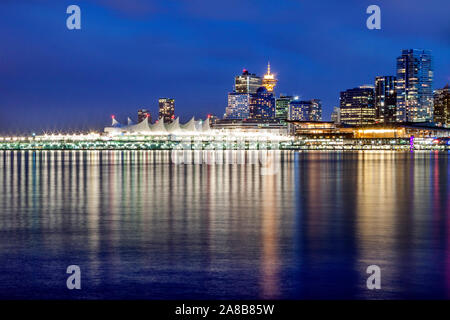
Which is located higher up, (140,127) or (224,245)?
(140,127)

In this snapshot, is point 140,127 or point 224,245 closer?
point 224,245

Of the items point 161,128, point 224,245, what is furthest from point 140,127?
point 224,245

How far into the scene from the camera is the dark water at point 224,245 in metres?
9.01

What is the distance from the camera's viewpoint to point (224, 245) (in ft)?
41.0

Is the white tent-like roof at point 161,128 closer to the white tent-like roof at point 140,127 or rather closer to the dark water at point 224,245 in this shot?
the white tent-like roof at point 140,127

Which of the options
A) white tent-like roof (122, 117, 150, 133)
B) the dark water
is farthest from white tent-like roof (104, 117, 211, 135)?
the dark water

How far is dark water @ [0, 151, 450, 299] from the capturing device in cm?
901

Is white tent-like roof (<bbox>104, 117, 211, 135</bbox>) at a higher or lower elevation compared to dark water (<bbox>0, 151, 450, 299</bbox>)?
higher

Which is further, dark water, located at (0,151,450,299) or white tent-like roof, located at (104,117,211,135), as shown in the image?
white tent-like roof, located at (104,117,211,135)

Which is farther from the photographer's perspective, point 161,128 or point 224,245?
point 161,128

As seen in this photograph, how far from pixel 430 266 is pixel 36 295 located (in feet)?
21.6

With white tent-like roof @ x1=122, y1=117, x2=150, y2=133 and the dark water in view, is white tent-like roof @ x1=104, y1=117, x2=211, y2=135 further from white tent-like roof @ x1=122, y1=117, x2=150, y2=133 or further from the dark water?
the dark water

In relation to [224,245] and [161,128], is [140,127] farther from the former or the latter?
[224,245]
